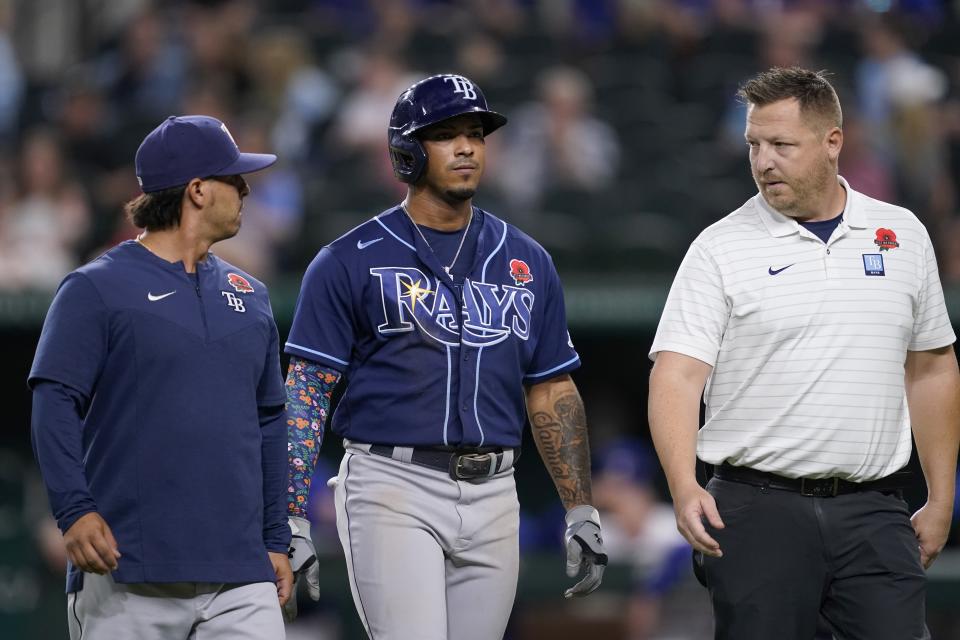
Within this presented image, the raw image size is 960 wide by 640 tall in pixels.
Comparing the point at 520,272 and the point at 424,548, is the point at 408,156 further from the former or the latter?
the point at 424,548

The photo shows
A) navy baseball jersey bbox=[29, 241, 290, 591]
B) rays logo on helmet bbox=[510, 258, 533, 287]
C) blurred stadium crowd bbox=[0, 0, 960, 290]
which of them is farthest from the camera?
blurred stadium crowd bbox=[0, 0, 960, 290]

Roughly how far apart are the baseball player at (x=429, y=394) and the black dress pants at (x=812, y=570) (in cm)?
51

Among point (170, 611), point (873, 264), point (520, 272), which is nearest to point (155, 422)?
point (170, 611)

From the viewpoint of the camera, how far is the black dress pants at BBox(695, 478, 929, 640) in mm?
4160

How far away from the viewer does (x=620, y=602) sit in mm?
7484

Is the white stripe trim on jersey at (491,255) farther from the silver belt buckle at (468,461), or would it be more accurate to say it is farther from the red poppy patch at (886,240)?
the red poppy patch at (886,240)

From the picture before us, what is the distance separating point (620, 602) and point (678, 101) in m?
4.70

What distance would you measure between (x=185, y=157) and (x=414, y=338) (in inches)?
32.8

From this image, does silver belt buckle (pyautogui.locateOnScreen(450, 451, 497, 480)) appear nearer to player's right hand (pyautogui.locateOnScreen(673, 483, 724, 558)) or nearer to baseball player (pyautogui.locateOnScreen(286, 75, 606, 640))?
baseball player (pyautogui.locateOnScreen(286, 75, 606, 640))

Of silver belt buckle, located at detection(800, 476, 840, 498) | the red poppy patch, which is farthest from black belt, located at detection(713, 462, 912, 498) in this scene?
the red poppy patch

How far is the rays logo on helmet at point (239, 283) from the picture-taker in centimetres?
427

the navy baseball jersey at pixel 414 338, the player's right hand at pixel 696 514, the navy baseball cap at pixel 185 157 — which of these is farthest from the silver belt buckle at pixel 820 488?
the navy baseball cap at pixel 185 157

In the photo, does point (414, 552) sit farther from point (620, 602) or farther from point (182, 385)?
point (620, 602)

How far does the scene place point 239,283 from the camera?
14.1ft
